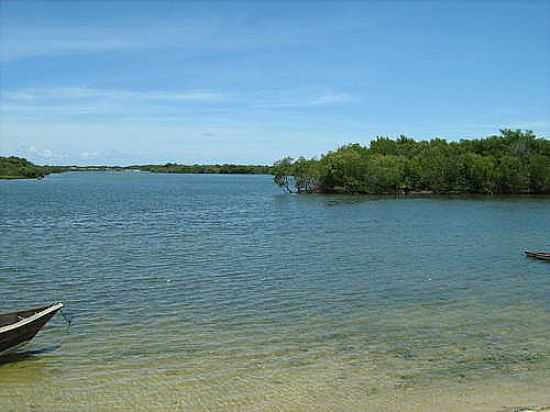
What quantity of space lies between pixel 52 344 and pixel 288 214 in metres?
46.8

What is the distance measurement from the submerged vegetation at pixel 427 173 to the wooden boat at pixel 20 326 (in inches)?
3394

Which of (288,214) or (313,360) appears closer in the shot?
(313,360)

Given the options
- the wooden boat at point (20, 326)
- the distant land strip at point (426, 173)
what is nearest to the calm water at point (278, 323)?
the wooden boat at point (20, 326)

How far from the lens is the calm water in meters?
12.7

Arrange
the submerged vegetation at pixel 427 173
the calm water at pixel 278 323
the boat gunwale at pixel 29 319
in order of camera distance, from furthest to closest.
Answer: the submerged vegetation at pixel 427 173 < the boat gunwale at pixel 29 319 < the calm water at pixel 278 323

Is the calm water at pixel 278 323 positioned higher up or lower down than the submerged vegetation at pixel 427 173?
lower down

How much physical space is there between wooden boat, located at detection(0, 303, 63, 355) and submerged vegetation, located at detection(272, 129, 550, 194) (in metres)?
86.2

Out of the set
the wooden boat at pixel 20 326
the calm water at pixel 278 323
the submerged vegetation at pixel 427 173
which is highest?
the submerged vegetation at pixel 427 173

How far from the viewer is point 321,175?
101m

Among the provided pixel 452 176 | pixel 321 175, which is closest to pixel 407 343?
pixel 321 175

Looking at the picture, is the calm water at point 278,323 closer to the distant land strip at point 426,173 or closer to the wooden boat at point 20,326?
the wooden boat at point 20,326

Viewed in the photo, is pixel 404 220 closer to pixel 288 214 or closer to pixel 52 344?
pixel 288 214

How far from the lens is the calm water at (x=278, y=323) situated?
12.7 metres

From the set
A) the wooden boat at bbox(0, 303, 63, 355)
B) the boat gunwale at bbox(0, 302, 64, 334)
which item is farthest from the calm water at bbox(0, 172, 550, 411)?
the boat gunwale at bbox(0, 302, 64, 334)
